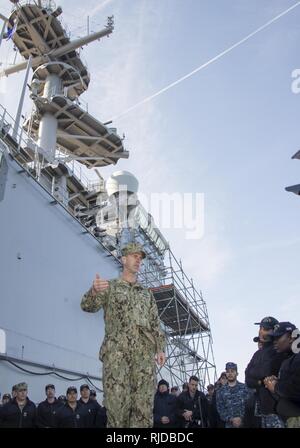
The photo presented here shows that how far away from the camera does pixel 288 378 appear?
3006 millimetres

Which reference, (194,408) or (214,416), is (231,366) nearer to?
(214,416)

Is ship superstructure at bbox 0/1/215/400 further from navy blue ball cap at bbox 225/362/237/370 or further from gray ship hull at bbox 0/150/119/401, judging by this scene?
navy blue ball cap at bbox 225/362/237/370

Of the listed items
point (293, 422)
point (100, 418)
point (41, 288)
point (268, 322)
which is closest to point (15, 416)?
point (100, 418)

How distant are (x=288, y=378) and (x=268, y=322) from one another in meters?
1.37

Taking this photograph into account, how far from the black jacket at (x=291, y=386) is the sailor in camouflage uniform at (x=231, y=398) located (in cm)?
339

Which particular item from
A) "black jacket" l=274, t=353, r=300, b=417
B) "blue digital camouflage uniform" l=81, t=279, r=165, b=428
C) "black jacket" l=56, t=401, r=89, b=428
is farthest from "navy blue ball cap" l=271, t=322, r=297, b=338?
"black jacket" l=56, t=401, r=89, b=428

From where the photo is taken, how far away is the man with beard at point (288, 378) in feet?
9.79

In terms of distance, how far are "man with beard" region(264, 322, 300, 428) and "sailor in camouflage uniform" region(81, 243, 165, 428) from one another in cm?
101

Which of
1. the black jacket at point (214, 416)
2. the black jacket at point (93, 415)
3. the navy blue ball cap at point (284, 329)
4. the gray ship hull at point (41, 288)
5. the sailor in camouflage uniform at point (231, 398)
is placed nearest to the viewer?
the navy blue ball cap at point (284, 329)

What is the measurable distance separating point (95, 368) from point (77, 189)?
9175 mm

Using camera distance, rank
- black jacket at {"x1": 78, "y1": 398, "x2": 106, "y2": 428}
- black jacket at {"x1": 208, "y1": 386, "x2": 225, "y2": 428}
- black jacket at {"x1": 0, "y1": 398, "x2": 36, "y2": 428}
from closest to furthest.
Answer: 1. black jacket at {"x1": 208, "y1": 386, "x2": 225, "y2": 428}
2. black jacket at {"x1": 0, "y1": 398, "x2": 36, "y2": 428}
3. black jacket at {"x1": 78, "y1": 398, "x2": 106, "y2": 428}

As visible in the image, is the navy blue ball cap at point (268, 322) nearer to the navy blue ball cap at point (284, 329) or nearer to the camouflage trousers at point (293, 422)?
the navy blue ball cap at point (284, 329)

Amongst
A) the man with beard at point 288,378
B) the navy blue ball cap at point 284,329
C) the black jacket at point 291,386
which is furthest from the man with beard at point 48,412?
the black jacket at point 291,386

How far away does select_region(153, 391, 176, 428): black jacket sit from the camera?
7.55 meters
